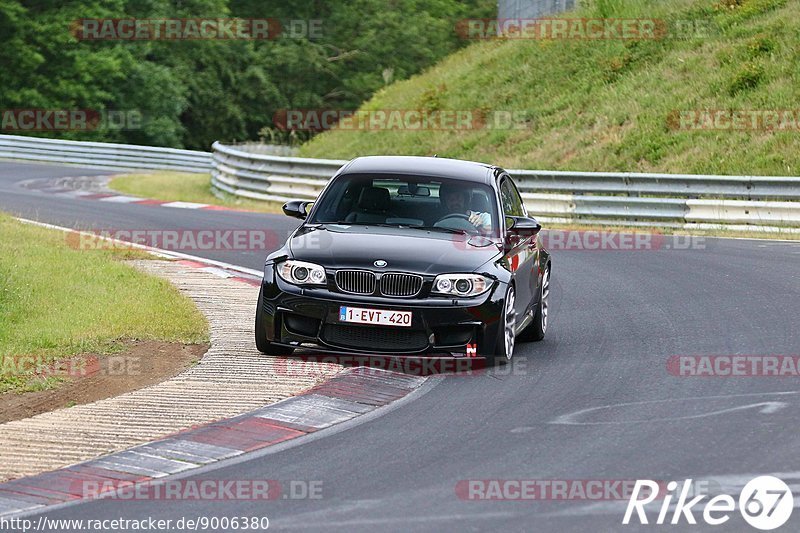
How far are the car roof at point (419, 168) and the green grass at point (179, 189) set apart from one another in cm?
1460

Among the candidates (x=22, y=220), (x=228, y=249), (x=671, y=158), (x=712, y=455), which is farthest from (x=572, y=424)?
(x=671, y=158)

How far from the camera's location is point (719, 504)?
6.54m

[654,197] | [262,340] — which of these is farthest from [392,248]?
[654,197]

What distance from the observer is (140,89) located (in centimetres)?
5703

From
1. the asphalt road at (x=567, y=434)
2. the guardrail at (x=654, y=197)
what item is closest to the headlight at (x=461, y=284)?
the asphalt road at (x=567, y=434)

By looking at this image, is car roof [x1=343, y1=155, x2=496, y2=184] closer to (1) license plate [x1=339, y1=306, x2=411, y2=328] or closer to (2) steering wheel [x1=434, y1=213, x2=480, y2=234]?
(2) steering wheel [x1=434, y1=213, x2=480, y2=234]

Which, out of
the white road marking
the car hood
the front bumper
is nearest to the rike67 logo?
the front bumper

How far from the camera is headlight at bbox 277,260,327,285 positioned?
401 inches

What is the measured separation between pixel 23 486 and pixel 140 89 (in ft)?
170

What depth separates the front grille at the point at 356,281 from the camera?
1009cm

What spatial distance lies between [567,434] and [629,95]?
24595 mm

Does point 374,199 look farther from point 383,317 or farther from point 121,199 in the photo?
point 121,199

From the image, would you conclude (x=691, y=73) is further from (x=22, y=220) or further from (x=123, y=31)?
(x=123, y=31)

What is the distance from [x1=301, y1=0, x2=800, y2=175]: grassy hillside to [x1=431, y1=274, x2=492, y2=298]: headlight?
1684 centimetres
